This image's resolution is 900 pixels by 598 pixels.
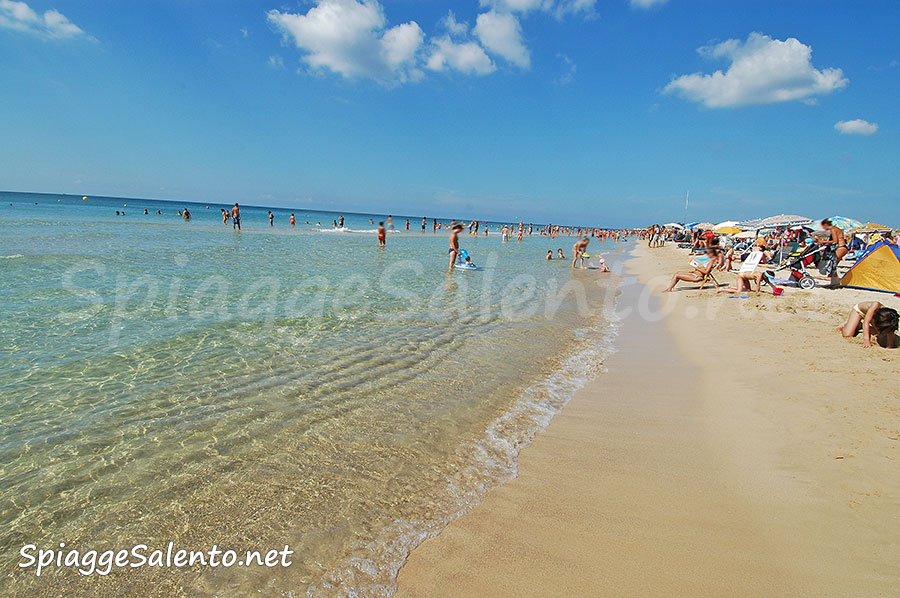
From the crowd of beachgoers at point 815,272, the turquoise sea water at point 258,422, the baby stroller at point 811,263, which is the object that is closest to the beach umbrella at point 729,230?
the crowd of beachgoers at point 815,272

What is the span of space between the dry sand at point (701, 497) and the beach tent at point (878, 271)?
8799 mm

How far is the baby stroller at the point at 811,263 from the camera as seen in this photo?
13.3m

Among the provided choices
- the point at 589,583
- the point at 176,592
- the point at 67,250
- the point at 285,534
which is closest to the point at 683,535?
the point at 589,583

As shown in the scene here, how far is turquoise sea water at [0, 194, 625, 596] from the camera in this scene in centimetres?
268

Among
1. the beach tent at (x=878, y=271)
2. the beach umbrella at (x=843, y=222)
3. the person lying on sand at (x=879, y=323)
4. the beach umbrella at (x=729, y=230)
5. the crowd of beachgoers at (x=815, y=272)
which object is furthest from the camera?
the beach umbrella at (x=729, y=230)

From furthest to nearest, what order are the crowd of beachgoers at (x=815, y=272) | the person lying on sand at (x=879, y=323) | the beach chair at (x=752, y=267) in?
the beach chair at (x=752, y=267) → the crowd of beachgoers at (x=815, y=272) → the person lying on sand at (x=879, y=323)

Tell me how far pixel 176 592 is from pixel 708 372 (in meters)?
6.77

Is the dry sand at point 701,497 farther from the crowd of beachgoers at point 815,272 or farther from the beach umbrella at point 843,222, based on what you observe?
the beach umbrella at point 843,222

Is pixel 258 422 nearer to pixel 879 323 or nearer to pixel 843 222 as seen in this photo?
pixel 879 323

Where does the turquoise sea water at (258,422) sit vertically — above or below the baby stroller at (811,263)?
below

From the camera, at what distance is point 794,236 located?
25125 millimetres

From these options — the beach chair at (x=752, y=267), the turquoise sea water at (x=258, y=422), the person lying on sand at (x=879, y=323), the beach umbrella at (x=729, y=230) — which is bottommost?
the turquoise sea water at (x=258, y=422)

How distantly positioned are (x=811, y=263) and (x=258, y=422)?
60.7 ft

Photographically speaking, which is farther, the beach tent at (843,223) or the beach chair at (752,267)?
the beach tent at (843,223)
